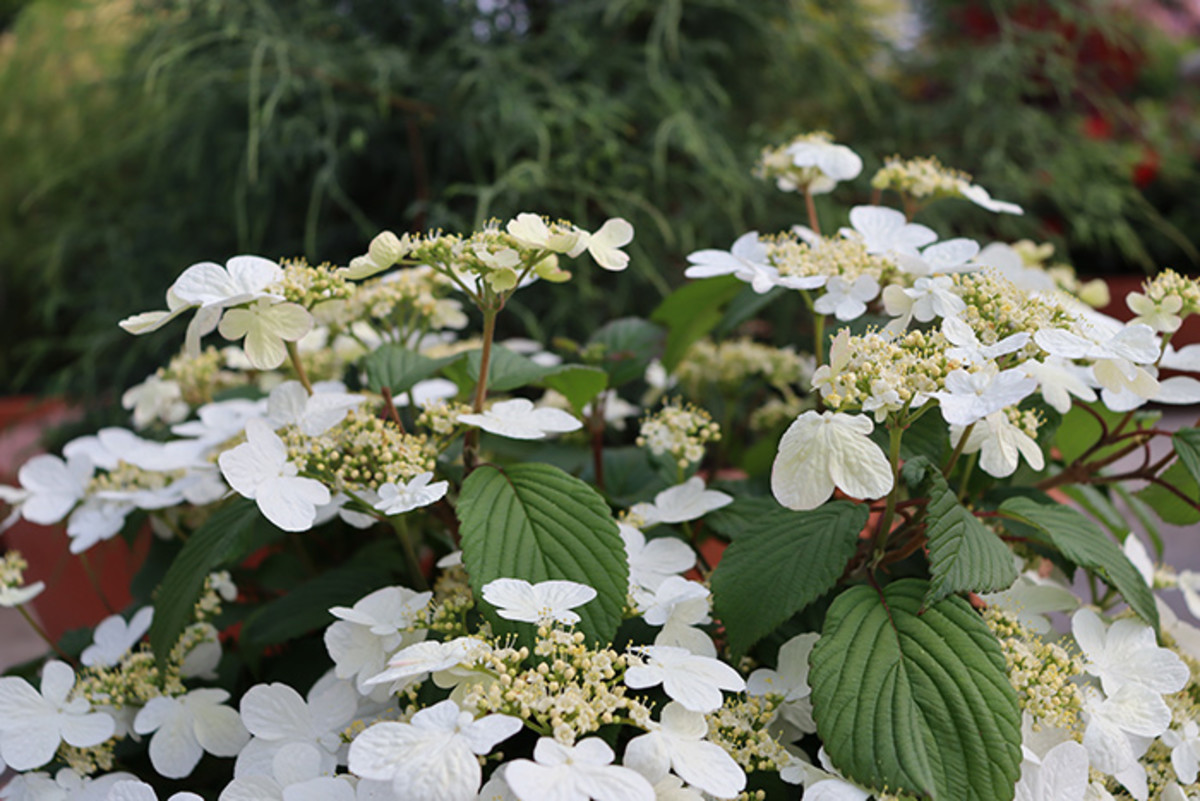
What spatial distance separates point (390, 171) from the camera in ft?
4.70

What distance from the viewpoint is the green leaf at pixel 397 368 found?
2.07 ft

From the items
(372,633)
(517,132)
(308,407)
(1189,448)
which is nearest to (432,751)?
(372,633)

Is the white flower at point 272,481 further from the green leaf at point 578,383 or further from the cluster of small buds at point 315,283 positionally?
the green leaf at point 578,383

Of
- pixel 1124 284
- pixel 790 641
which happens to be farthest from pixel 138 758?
pixel 1124 284

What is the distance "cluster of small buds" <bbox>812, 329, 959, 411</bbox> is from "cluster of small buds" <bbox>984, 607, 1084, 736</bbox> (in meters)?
0.15

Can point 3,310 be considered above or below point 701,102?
below

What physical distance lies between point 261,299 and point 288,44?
30.5 inches

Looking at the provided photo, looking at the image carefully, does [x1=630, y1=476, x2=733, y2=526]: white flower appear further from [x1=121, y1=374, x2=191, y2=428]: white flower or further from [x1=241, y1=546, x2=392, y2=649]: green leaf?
[x1=121, y1=374, x2=191, y2=428]: white flower

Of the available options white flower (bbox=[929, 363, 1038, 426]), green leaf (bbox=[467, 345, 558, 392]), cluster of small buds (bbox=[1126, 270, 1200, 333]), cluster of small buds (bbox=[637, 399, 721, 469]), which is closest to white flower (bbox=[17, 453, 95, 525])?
green leaf (bbox=[467, 345, 558, 392])

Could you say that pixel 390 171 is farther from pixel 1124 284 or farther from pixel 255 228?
pixel 1124 284

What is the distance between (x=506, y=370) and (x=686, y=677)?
295mm

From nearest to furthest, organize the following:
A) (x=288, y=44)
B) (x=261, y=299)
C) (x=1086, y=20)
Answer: (x=261, y=299), (x=288, y=44), (x=1086, y=20)

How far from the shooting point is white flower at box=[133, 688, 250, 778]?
57 cm

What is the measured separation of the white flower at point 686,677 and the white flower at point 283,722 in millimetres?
186
